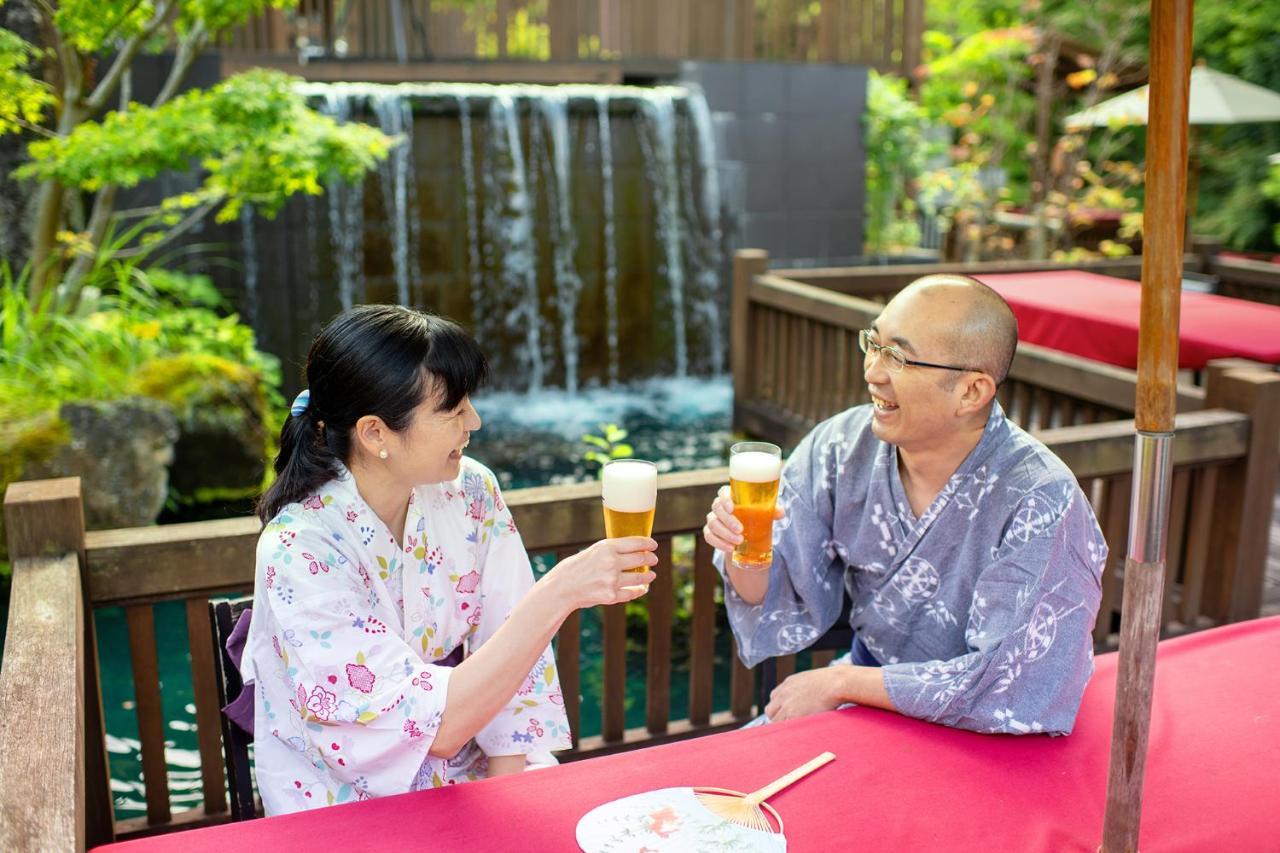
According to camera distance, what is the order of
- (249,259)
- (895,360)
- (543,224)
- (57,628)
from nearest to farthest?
1. (57,628)
2. (895,360)
3. (249,259)
4. (543,224)

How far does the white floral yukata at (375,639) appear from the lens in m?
1.73

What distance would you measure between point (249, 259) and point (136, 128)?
146 inches

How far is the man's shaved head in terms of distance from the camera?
2.06 m

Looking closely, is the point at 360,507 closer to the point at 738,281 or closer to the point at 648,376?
the point at 738,281

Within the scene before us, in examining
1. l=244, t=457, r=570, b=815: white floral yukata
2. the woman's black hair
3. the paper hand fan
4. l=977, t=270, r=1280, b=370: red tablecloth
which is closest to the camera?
the paper hand fan

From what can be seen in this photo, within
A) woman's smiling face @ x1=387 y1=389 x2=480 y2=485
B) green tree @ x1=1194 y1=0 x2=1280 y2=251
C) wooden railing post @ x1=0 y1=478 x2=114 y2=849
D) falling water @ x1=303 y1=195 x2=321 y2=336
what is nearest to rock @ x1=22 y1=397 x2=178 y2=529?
wooden railing post @ x1=0 y1=478 x2=114 y2=849

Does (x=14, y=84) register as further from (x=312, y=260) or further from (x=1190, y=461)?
(x=312, y=260)

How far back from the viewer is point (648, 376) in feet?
33.5

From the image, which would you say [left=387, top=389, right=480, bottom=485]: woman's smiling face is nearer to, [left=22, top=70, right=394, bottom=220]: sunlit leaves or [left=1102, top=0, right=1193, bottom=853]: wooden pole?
[left=1102, top=0, right=1193, bottom=853]: wooden pole

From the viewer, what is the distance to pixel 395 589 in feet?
6.56

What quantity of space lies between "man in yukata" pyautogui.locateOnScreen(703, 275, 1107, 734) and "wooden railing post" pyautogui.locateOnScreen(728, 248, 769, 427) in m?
4.71

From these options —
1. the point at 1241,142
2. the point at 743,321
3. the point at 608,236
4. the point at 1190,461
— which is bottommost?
the point at 743,321

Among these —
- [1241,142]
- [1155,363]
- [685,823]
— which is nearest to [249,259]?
[685,823]

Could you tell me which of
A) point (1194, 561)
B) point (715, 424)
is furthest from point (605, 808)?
point (715, 424)
